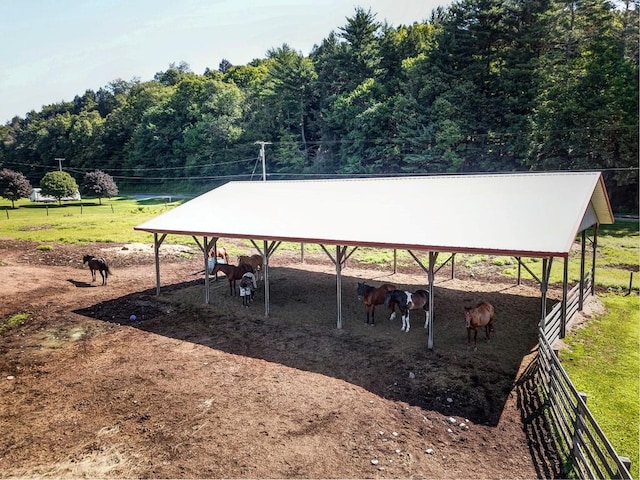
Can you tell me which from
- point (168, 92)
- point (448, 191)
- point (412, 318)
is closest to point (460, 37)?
point (448, 191)

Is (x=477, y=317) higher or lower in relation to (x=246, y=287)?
higher

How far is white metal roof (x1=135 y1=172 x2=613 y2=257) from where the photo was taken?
9497mm

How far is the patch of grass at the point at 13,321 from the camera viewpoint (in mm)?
12602

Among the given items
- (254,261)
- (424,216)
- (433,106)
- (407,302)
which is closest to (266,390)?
(407,302)

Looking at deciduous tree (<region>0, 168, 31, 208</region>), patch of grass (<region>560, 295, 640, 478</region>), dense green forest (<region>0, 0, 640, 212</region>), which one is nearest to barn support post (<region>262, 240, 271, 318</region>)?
patch of grass (<region>560, 295, 640, 478</region>)

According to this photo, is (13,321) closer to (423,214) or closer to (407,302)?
(407,302)

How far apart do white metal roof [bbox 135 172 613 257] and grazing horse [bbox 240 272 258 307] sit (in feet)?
5.47

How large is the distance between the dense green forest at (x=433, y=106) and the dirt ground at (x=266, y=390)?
21968mm

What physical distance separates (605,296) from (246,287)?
1167 cm

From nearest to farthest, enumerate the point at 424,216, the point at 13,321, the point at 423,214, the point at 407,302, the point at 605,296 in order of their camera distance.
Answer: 1. the point at 407,302
2. the point at 424,216
3. the point at 423,214
4. the point at 13,321
5. the point at 605,296

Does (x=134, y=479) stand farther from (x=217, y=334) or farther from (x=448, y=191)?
(x=448, y=191)

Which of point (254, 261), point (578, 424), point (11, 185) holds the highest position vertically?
point (11, 185)

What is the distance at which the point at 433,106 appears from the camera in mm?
39750

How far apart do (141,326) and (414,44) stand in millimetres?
45270
